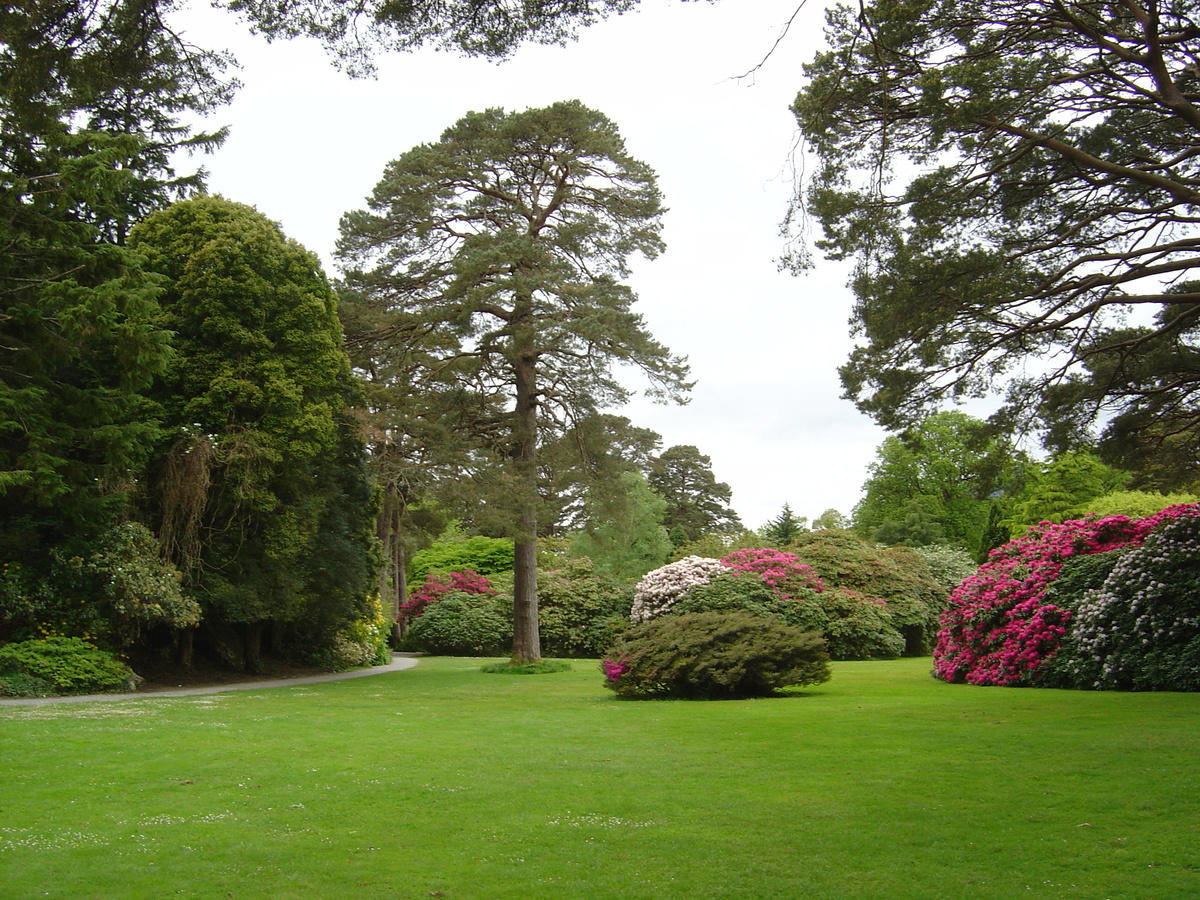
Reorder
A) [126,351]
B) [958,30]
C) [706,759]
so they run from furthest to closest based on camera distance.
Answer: [126,351] < [958,30] < [706,759]

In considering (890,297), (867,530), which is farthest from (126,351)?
(867,530)

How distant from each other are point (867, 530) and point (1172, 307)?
4100 cm

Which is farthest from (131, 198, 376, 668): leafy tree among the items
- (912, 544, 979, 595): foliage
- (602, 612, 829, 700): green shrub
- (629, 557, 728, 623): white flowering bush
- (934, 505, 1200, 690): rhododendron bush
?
(912, 544, 979, 595): foliage

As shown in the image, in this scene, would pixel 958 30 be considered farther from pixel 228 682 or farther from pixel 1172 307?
pixel 228 682

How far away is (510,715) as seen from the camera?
480 inches

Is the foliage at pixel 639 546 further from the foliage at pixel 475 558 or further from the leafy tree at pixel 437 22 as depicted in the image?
the leafy tree at pixel 437 22

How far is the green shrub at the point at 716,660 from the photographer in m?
13.9

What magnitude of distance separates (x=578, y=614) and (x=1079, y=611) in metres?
17.7

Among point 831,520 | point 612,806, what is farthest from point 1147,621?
point 831,520

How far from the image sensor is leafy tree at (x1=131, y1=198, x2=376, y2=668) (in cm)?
1773

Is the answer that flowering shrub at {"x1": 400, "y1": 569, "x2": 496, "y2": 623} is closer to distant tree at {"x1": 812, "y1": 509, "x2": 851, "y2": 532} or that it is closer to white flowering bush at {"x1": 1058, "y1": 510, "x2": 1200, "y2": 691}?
white flowering bush at {"x1": 1058, "y1": 510, "x2": 1200, "y2": 691}

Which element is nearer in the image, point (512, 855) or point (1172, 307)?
point (512, 855)

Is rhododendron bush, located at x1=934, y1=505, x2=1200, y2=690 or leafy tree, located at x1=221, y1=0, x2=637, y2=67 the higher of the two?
leafy tree, located at x1=221, y1=0, x2=637, y2=67

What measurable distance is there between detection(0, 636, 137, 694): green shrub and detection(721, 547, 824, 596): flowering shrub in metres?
14.6
